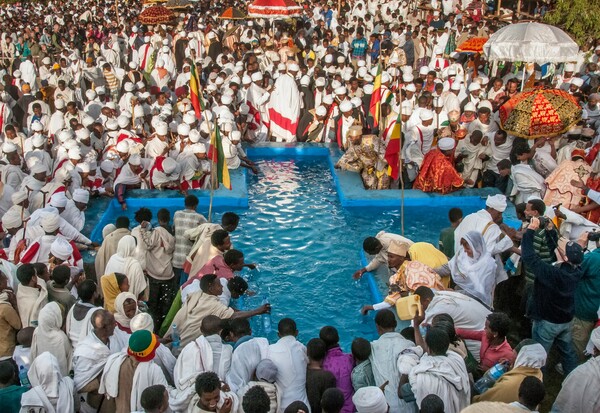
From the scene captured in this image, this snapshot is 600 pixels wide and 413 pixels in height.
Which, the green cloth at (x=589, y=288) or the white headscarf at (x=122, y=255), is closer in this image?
the green cloth at (x=589, y=288)

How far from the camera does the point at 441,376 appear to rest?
4.96 m

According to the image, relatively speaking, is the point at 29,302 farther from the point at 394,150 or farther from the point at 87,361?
the point at 394,150

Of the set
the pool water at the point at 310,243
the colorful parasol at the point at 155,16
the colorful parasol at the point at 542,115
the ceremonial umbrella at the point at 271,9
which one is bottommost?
the pool water at the point at 310,243

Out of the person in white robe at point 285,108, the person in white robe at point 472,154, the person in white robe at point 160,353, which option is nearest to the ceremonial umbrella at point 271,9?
the person in white robe at point 285,108

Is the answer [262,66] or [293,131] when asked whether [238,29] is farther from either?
[293,131]

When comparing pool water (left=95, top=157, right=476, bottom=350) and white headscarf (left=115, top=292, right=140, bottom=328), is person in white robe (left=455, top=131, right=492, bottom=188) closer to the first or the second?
pool water (left=95, top=157, right=476, bottom=350)

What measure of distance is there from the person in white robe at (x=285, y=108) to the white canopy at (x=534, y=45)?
416 cm

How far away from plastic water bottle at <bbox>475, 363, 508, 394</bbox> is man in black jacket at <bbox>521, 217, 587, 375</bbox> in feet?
3.97

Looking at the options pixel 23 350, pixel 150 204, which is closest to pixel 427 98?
pixel 150 204

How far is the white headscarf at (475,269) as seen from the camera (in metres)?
6.94

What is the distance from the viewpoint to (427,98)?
1201cm

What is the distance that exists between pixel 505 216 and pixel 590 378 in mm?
5134

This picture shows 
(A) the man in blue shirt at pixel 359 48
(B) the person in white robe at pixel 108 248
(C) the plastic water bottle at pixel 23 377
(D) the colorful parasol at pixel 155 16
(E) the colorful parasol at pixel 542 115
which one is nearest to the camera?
(C) the plastic water bottle at pixel 23 377

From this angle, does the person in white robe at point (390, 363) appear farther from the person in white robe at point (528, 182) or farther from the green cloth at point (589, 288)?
the person in white robe at point (528, 182)
